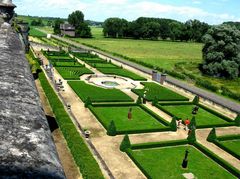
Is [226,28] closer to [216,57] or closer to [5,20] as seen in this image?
[216,57]

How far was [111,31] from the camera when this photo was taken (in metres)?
164

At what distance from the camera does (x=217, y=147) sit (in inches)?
1088

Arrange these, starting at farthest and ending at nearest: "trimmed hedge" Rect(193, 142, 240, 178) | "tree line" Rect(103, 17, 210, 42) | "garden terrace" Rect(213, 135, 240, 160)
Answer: "tree line" Rect(103, 17, 210, 42)
"garden terrace" Rect(213, 135, 240, 160)
"trimmed hedge" Rect(193, 142, 240, 178)

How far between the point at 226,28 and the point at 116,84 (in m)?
32.2

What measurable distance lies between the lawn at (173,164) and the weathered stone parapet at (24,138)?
665 inches

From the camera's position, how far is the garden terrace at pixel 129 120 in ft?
96.8

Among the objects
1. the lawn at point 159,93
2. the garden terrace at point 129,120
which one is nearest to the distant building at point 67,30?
the lawn at point 159,93

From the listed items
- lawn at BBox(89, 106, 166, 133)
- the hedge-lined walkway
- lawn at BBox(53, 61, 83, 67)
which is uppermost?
lawn at BBox(53, 61, 83, 67)

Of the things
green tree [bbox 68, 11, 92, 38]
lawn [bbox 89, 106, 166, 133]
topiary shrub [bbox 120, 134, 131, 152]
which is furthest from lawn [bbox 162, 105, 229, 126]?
green tree [bbox 68, 11, 92, 38]

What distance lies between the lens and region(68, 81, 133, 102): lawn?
3914cm

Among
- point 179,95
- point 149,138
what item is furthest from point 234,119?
point 149,138

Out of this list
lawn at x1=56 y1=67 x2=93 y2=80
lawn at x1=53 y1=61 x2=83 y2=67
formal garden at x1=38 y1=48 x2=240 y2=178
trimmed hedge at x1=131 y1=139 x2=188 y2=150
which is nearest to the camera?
formal garden at x1=38 y1=48 x2=240 y2=178

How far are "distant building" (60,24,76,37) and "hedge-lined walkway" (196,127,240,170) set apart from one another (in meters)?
119

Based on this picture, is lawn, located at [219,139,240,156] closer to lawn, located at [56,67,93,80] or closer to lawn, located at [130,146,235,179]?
lawn, located at [130,146,235,179]
